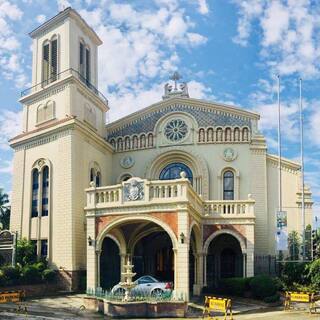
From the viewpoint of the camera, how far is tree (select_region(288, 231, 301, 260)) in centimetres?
3027

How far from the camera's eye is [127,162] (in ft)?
113

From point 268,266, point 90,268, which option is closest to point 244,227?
point 268,266

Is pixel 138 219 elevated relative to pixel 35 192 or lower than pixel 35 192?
lower

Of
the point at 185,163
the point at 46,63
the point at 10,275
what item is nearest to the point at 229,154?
the point at 185,163

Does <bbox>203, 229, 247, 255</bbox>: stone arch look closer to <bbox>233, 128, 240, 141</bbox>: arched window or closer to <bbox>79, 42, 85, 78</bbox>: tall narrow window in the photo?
<bbox>233, 128, 240, 141</bbox>: arched window

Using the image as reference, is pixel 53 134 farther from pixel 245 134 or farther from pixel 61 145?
pixel 245 134

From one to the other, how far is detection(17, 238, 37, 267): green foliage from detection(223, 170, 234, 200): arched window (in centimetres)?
1249

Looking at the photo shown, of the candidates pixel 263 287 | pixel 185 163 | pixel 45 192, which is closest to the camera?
pixel 263 287

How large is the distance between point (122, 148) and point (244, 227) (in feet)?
36.4

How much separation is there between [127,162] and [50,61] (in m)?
8.59

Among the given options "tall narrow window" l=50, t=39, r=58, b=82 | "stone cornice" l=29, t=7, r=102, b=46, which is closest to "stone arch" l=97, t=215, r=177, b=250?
"tall narrow window" l=50, t=39, r=58, b=82

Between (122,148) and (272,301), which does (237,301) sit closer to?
(272,301)

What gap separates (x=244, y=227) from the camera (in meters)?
27.8

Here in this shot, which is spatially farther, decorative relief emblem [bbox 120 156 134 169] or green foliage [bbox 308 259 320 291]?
decorative relief emblem [bbox 120 156 134 169]
